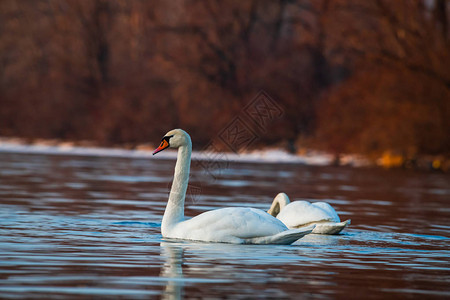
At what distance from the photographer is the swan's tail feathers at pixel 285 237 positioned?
9062 millimetres

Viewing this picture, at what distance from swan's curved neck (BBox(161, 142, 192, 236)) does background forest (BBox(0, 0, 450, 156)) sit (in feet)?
76.7

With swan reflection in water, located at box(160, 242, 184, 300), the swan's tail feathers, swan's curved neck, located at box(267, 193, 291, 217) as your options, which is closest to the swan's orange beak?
swan reflection in water, located at box(160, 242, 184, 300)

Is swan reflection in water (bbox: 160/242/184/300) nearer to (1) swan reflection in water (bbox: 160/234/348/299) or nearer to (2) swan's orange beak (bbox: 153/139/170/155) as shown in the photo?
(1) swan reflection in water (bbox: 160/234/348/299)

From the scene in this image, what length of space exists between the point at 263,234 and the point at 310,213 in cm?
211

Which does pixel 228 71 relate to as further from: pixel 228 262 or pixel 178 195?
pixel 228 262

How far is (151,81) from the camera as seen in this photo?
45.1 meters

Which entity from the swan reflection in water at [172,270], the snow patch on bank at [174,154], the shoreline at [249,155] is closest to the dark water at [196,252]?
the swan reflection in water at [172,270]

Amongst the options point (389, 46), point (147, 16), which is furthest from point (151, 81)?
point (389, 46)

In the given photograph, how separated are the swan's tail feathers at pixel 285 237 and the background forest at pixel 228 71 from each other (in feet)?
79.4

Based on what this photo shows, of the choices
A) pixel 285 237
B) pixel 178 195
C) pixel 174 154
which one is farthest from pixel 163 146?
pixel 174 154

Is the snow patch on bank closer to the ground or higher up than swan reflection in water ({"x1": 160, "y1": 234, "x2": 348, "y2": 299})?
higher up

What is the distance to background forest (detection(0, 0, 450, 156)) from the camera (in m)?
33.6

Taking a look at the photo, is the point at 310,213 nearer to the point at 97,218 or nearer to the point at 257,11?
the point at 97,218

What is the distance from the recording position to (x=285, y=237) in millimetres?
9188
